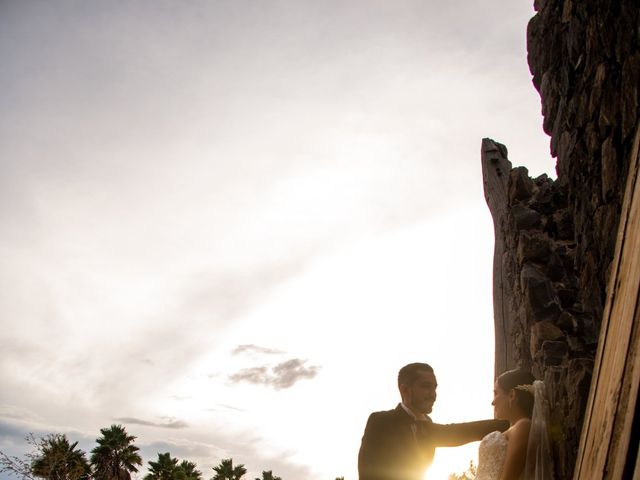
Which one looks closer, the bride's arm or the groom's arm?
the bride's arm

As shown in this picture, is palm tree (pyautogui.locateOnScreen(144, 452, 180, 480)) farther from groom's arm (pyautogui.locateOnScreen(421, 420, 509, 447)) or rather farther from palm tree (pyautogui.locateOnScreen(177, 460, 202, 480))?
groom's arm (pyautogui.locateOnScreen(421, 420, 509, 447))

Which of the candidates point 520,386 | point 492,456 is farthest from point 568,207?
point 492,456

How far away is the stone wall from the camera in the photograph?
5.11 metres

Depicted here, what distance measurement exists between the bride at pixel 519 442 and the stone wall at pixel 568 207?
0.39m

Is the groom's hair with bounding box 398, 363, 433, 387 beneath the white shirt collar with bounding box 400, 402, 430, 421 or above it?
above

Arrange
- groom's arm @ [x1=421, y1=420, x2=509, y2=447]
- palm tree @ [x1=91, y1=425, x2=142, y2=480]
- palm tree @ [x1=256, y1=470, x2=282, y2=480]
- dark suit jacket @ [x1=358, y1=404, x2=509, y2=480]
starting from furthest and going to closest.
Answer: palm tree @ [x1=256, y1=470, x2=282, y2=480]
palm tree @ [x1=91, y1=425, x2=142, y2=480]
groom's arm @ [x1=421, y1=420, x2=509, y2=447]
dark suit jacket @ [x1=358, y1=404, x2=509, y2=480]

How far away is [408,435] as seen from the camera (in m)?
4.95

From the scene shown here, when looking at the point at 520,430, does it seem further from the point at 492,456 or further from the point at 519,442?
the point at 492,456

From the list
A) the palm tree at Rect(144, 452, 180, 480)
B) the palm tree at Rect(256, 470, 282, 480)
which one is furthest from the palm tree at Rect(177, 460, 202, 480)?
the palm tree at Rect(256, 470, 282, 480)

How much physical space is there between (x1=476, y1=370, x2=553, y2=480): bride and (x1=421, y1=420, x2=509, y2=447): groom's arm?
132 millimetres

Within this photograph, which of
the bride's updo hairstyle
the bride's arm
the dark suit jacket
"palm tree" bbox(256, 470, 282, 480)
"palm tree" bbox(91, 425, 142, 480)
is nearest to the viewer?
the dark suit jacket

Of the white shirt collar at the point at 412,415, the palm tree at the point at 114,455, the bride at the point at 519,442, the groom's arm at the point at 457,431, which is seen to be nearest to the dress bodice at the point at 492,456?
the bride at the point at 519,442

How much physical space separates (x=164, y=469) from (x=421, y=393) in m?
41.7

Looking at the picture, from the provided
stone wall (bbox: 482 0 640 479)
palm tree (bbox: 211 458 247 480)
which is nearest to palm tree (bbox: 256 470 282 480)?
palm tree (bbox: 211 458 247 480)
